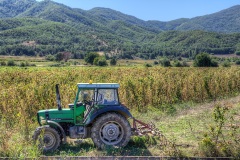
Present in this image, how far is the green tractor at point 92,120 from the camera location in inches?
301

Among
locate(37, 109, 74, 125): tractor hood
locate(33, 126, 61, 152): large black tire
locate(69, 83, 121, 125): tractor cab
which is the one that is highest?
locate(69, 83, 121, 125): tractor cab

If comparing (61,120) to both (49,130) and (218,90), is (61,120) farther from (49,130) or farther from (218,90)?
(218,90)

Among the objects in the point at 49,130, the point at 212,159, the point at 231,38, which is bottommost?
the point at 212,159

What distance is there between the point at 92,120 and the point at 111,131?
640 mm

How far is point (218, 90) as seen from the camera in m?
17.2

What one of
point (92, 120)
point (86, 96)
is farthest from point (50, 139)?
point (86, 96)

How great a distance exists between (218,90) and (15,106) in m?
11.9

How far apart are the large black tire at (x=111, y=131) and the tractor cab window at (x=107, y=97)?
35cm

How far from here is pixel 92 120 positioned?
25.0ft

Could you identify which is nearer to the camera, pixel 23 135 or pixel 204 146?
pixel 204 146

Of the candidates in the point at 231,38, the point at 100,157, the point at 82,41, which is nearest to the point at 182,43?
the point at 231,38

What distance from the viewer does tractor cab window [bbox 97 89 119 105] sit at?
7.79m

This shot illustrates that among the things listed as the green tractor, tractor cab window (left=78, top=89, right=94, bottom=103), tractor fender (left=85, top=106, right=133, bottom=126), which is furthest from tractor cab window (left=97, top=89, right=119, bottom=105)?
tractor cab window (left=78, top=89, right=94, bottom=103)

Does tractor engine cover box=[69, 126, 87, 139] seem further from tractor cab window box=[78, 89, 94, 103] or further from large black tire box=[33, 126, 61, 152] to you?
tractor cab window box=[78, 89, 94, 103]
